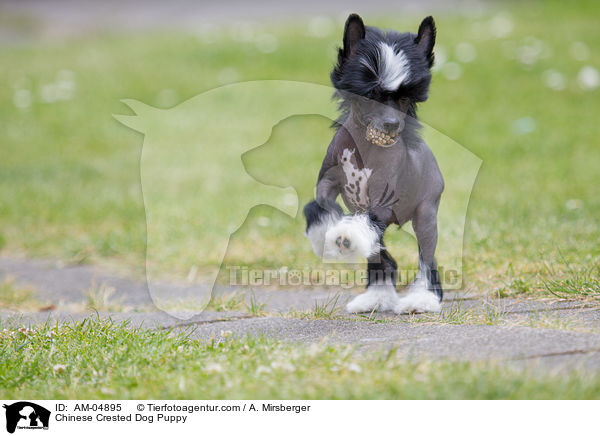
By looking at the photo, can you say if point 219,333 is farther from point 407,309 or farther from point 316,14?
point 316,14

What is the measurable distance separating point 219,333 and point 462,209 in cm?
254

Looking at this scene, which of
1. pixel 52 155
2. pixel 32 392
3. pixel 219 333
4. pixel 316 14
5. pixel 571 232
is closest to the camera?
pixel 32 392

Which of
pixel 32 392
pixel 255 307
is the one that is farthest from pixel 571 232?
pixel 32 392

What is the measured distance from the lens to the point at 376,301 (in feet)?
13.0

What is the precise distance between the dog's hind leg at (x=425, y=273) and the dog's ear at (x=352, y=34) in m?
0.86

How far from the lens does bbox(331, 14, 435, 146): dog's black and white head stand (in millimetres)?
3219

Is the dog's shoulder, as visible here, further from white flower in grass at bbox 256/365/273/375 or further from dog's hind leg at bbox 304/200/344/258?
white flower in grass at bbox 256/365/273/375

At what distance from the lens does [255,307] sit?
4.14 metres

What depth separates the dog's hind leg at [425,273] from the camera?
3.64 metres

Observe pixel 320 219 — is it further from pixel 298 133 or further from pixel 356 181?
pixel 298 133

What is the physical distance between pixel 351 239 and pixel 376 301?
0.91 m

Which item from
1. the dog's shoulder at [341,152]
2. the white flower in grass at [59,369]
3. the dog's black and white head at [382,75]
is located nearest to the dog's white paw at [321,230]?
the dog's shoulder at [341,152]

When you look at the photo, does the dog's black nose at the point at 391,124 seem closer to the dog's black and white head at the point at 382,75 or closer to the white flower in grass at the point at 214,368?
the dog's black and white head at the point at 382,75
